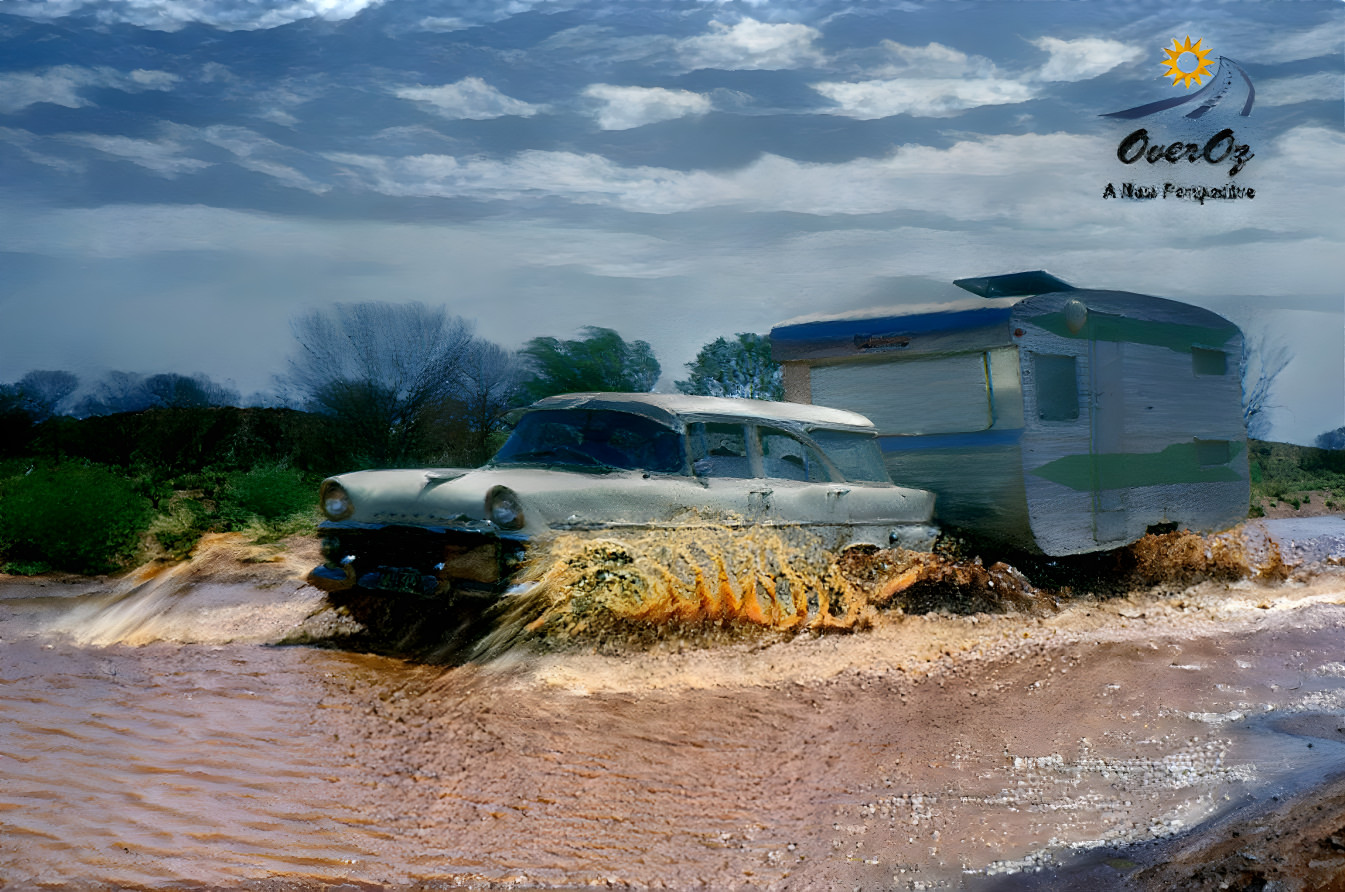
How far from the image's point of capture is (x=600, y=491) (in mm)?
5199

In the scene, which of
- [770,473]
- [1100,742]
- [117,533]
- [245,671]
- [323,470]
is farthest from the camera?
[323,470]

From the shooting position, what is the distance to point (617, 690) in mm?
4758

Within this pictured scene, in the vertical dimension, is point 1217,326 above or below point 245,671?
above

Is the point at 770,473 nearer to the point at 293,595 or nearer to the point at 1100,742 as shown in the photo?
the point at 1100,742

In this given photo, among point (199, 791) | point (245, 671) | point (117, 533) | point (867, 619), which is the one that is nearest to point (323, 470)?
point (117, 533)

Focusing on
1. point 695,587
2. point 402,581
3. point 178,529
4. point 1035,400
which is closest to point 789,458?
point 695,587

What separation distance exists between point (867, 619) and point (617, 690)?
2288mm

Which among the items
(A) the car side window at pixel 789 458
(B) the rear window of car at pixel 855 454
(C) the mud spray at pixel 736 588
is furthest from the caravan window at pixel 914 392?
(A) the car side window at pixel 789 458

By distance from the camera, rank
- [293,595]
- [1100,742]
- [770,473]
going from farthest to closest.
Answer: [293,595], [770,473], [1100,742]

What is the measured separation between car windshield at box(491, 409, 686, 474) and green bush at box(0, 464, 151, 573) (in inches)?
202

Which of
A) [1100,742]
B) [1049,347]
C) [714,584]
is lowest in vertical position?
[1100,742]

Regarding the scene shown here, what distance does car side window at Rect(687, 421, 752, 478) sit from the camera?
225 inches

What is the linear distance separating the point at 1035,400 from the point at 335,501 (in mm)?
5109

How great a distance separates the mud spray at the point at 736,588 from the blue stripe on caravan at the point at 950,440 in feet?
2.58
